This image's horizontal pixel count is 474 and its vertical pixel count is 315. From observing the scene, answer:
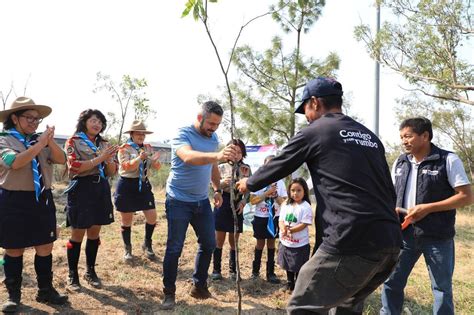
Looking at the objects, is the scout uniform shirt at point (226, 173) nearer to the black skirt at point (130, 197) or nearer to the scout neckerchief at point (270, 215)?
the scout neckerchief at point (270, 215)

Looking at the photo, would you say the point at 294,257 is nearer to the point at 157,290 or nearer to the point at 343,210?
the point at 157,290

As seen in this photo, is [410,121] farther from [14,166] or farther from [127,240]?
[127,240]

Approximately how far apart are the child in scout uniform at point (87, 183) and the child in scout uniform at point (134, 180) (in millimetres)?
791

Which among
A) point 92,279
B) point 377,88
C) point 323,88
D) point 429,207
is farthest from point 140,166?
point 377,88

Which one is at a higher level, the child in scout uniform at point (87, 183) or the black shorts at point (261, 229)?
the child in scout uniform at point (87, 183)

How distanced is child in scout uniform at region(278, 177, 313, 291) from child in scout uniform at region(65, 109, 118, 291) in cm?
201

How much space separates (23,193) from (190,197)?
1503 millimetres

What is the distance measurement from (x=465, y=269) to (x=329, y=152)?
226 inches

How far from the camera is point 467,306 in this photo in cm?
419

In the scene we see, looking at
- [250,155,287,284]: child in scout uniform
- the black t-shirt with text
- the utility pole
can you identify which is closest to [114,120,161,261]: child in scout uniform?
[250,155,287,284]: child in scout uniform

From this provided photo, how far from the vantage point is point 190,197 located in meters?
3.78

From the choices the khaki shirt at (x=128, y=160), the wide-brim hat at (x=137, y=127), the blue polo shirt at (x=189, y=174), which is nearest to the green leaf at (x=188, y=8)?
the blue polo shirt at (x=189, y=174)

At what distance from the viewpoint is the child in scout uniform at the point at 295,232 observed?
14.0ft

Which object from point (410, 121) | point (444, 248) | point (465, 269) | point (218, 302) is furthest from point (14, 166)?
point (465, 269)
